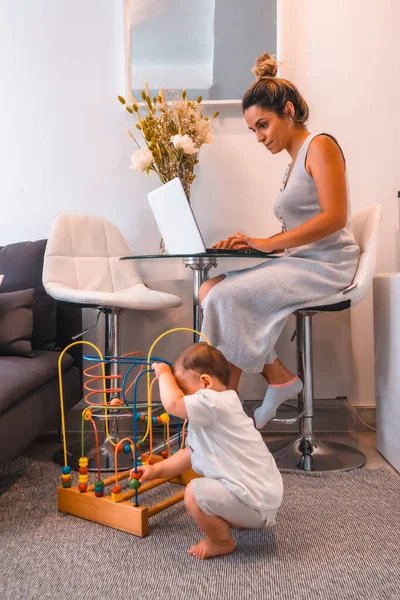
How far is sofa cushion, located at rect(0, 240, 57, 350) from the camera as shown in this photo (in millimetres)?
2299

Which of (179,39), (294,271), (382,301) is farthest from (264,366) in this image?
(179,39)

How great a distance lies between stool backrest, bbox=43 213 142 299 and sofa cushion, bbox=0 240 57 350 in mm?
83

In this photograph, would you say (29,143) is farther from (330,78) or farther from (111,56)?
(330,78)

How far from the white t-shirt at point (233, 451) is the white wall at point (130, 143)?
4.17ft

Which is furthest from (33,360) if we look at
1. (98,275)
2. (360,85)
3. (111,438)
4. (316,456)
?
(360,85)

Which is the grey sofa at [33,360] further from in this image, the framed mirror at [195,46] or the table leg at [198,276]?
the framed mirror at [195,46]

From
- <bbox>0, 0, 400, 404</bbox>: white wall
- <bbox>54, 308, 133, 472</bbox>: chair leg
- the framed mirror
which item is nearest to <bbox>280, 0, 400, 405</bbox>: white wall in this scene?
<bbox>0, 0, 400, 404</bbox>: white wall

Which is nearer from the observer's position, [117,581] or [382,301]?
[117,581]

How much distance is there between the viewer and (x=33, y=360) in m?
2.04

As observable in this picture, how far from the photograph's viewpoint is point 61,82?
2656mm

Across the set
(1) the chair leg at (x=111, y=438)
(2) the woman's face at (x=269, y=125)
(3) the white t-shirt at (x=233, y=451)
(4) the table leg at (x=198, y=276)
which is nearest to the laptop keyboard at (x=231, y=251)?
(4) the table leg at (x=198, y=276)

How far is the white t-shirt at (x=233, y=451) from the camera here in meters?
1.28

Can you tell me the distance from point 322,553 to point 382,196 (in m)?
1.69

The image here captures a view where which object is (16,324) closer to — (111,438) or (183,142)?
(111,438)
